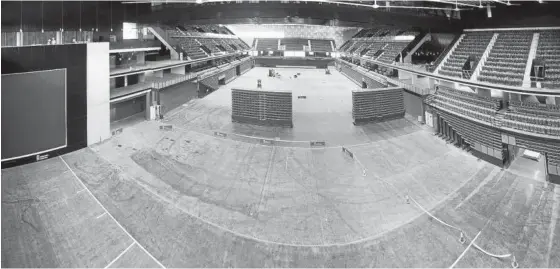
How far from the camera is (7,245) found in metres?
5.84

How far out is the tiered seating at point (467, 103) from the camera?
11.8 metres

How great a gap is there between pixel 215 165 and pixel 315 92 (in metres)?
15.7

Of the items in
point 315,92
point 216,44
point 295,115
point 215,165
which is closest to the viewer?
point 215,165

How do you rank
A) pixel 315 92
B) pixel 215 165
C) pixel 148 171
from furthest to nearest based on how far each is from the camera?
pixel 315 92, pixel 215 165, pixel 148 171

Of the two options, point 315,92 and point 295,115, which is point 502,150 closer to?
point 295,115

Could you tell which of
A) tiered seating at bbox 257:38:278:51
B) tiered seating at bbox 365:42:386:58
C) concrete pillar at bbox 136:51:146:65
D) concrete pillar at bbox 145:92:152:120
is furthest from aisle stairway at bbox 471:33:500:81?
tiered seating at bbox 257:38:278:51

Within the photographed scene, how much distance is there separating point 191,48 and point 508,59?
23380 millimetres

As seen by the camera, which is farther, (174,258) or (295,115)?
(295,115)

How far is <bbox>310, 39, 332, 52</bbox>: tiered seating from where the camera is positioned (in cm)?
4774

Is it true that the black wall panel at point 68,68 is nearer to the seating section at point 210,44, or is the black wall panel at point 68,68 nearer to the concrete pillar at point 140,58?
the concrete pillar at point 140,58

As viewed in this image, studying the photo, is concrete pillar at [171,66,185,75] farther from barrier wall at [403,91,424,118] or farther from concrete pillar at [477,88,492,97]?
concrete pillar at [477,88,492,97]

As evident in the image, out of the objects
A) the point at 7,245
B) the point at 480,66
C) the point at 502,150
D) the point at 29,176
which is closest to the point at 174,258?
the point at 7,245

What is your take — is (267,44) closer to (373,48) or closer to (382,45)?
(373,48)

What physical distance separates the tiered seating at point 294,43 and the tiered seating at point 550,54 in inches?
1433
